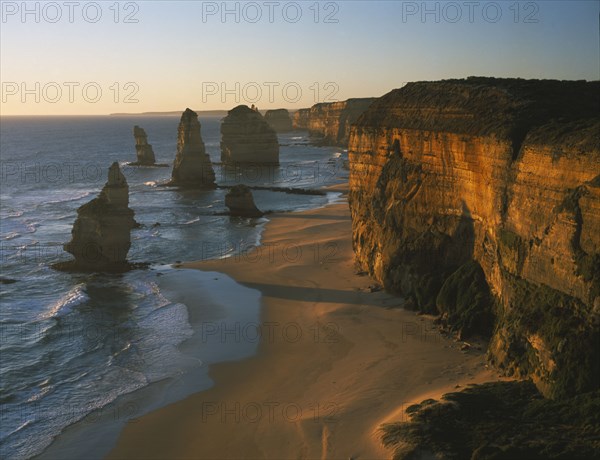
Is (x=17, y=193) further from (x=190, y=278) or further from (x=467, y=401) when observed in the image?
(x=467, y=401)

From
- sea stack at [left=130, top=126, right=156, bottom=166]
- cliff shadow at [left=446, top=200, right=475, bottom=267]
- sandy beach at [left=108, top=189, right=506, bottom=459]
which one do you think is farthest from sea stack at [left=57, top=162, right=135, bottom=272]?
sea stack at [left=130, top=126, right=156, bottom=166]

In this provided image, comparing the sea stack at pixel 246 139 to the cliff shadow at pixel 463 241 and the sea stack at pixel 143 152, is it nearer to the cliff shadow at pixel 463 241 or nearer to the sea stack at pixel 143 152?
the sea stack at pixel 143 152

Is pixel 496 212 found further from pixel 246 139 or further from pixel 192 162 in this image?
pixel 246 139

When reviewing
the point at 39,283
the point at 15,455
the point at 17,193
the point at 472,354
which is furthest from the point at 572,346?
the point at 17,193

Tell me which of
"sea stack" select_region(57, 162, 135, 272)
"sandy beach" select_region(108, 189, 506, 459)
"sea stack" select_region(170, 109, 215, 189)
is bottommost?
"sandy beach" select_region(108, 189, 506, 459)

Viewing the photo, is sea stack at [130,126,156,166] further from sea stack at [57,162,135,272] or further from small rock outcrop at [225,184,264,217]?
sea stack at [57,162,135,272]
